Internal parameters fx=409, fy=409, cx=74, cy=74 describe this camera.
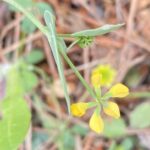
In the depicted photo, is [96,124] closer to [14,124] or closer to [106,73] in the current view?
[14,124]

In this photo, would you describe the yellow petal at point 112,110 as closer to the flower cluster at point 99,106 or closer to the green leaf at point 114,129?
the flower cluster at point 99,106

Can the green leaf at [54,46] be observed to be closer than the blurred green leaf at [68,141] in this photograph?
Yes

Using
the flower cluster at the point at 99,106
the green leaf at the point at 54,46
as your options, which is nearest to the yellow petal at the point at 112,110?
the flower cluster at the point at 99,106

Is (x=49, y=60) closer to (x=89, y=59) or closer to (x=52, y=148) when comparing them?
(x=89, y=59)

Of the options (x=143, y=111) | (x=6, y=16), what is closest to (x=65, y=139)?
(x=143, y=111)

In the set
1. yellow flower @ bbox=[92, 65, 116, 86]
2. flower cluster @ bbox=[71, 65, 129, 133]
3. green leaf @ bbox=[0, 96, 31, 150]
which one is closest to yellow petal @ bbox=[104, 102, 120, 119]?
flower cluster @ bbox=[71, 65, 129, 133]

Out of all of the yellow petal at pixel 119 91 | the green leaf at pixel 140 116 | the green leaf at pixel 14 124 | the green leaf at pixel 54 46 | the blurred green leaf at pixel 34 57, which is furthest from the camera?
the blurred green leaf at pixel 34 57
